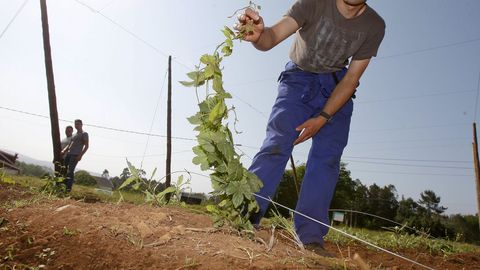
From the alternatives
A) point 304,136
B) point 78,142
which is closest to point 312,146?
point 304,136

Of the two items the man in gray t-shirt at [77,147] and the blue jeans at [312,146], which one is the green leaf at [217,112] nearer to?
the blue jeans at [312,146]

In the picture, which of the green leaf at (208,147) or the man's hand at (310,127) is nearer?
the green leaf at (208,147)

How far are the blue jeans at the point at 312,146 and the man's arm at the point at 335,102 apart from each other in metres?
0.07

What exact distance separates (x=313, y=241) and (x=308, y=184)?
0.38 meters

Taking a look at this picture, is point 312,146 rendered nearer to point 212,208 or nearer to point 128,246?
point 212,208

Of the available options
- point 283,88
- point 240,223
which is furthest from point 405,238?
point 240,223

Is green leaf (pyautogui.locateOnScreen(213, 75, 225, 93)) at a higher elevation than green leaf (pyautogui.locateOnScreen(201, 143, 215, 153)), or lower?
higher

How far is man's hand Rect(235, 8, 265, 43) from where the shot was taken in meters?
1.79

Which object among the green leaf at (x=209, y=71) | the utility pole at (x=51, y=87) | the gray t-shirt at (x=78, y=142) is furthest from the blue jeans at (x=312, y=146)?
the utility pole at (x=51, y=87)

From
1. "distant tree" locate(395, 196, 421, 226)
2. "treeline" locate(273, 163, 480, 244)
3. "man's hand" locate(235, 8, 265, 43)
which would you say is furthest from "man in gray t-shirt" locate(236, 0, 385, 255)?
"distant tree" locate(395, 196, 421, 226)

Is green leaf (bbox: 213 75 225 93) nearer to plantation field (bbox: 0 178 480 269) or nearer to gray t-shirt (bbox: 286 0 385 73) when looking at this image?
plantation field (bbox: 0 178 480 269)

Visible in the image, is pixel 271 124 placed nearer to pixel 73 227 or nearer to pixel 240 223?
pixel 240 223

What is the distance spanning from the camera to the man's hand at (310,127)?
207cm

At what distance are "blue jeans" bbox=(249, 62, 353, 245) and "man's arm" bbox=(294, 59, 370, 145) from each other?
72 mm
